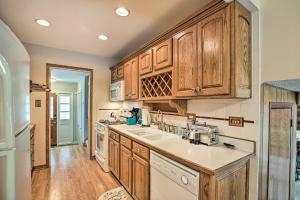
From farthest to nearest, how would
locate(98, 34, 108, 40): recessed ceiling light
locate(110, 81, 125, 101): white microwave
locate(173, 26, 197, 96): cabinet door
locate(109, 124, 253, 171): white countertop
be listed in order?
locate(110, 81, 125, 101): white microwave → locate(98, 34, 108, 40): recessed ceiling light → locate(173, 26, 197, 96): cabinet door → locate(109, 124, 253, 171): white countertop

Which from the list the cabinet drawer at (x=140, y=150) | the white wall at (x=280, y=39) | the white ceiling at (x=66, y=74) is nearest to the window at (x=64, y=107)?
the white ceiling at (x=66, y=74)

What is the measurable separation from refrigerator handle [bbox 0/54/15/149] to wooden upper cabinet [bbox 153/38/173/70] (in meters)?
1.57

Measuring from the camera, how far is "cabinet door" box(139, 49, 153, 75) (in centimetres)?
237

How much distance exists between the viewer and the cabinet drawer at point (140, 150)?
180 cm

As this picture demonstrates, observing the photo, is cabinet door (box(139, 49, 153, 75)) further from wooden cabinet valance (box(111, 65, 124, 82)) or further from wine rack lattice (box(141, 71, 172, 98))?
wooden cabinet valance (box(111, 65, 124, 82))

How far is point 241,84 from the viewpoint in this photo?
1387mm

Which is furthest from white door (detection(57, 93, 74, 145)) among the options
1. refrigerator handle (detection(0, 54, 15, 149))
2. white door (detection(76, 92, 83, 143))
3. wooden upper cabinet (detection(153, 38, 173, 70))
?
refrigerator handle (detection(0, 54, 15, 149))

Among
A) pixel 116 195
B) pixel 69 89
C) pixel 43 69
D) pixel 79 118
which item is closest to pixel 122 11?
pixel 43 69

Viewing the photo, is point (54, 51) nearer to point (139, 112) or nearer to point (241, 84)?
point (139, 112)

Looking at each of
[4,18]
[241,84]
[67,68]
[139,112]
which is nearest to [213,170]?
[241,84]

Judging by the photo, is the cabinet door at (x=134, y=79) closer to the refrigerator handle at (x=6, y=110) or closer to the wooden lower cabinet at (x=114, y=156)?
the wooden lower cabinet at (x=114, y=156)

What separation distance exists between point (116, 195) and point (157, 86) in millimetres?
1672

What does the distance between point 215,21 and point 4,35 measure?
152 cm

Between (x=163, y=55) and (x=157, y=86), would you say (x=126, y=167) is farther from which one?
(x=163, y=55)
